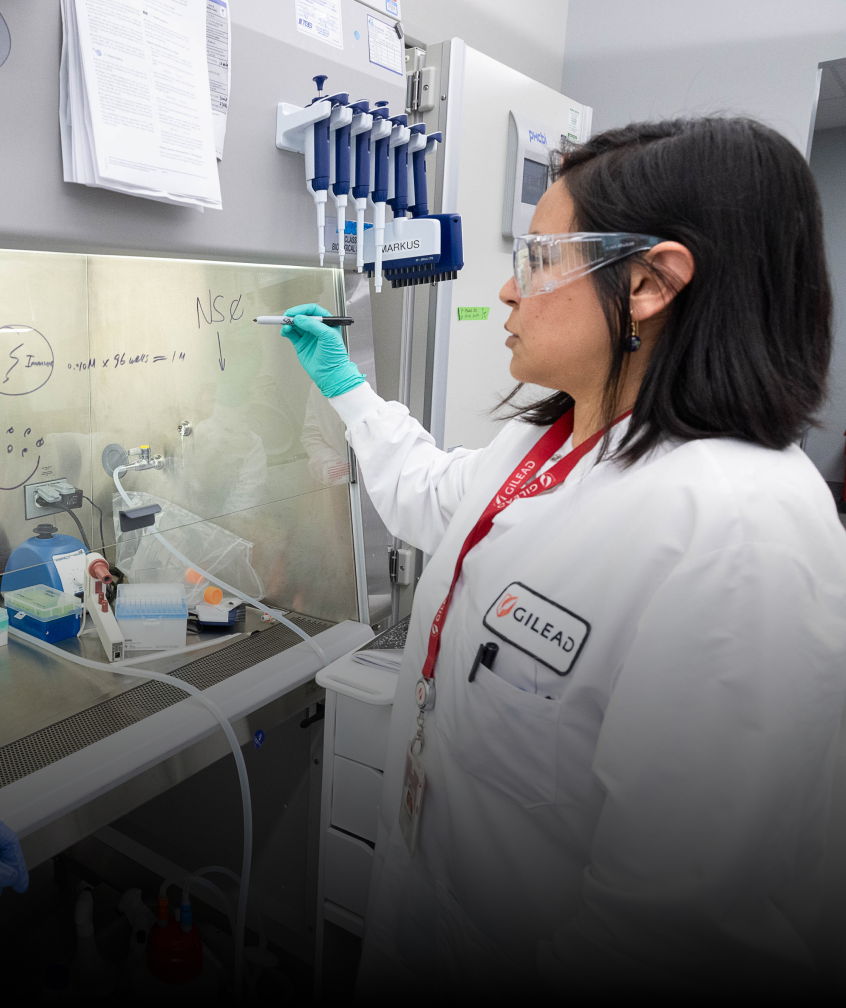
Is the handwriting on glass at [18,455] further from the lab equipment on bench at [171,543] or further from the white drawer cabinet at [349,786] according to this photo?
the white drawer cabinet at [349,786]

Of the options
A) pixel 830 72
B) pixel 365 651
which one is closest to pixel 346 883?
pixel 365 651

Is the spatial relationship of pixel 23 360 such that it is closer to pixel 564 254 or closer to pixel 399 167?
pixel 399 167

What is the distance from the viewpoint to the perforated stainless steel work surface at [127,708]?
41.7 inches

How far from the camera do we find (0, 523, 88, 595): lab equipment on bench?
1.34m

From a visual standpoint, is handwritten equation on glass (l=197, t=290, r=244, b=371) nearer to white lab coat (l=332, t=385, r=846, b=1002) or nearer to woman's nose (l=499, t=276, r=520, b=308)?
woman's nose (l=499, t=276, r=520, b=308)

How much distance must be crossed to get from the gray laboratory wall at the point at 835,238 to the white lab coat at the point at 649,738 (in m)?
3.74

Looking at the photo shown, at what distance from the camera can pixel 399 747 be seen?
1.10 meters

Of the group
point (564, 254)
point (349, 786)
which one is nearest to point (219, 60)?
point (564, 254)

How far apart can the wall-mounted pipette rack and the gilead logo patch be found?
0.75 metres

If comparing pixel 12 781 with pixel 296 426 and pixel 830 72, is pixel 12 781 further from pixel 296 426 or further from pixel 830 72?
pixel 830 72

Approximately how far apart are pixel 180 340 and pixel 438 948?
114cm

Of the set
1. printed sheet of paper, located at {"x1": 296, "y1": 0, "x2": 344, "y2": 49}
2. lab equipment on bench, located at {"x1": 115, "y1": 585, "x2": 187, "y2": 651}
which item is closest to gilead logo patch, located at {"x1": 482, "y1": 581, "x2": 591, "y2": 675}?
lab equipment on bench, located at {"x1": 115, "y1": 585, "x2": 187, "y2": 651}

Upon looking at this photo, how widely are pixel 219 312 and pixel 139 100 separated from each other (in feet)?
1.56

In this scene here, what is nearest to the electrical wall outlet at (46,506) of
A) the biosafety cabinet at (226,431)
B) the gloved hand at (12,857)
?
the biosafety cabinet at (226,431)
